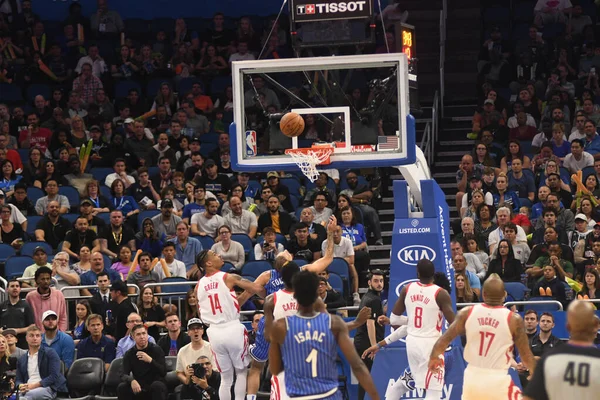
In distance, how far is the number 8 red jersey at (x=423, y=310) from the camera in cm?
1166

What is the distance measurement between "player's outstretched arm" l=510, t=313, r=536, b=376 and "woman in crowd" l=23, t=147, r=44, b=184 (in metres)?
11.4

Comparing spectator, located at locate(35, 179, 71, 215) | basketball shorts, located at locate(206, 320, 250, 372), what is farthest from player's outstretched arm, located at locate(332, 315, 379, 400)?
spectator, located at locate(35, 179, 71, 215)

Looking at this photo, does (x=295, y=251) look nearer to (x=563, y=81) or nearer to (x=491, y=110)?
(x=491, y=110)

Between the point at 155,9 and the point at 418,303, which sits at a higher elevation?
the point at 155,9

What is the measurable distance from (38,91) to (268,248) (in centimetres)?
762

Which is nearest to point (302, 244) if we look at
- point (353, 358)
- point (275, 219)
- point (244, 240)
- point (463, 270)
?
point (244, 240)

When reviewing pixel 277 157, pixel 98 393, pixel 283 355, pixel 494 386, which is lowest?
pixel 98 393

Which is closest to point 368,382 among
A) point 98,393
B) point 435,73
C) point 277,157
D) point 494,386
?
point 494,386

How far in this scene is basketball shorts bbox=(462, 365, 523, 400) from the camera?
9.71 meters

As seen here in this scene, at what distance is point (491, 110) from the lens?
20547mm

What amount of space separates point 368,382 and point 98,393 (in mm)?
7555

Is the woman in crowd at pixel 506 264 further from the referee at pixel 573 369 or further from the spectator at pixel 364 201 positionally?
the referee at pixel 573 369

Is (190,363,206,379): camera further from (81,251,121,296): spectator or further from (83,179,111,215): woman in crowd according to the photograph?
(83,179,111,215): woman in crowd

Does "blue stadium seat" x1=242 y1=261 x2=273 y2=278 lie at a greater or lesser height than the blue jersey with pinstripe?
lesser
